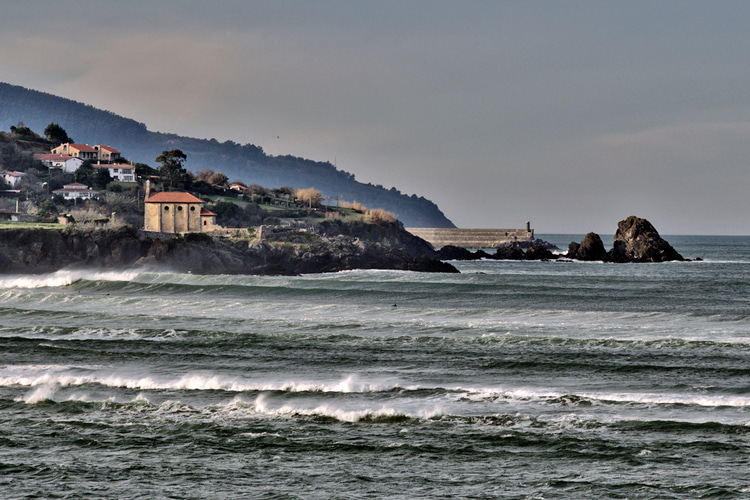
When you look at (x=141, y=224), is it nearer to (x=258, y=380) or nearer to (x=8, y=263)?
(x=8, y=263)

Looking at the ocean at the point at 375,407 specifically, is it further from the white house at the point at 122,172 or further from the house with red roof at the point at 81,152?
the house with red roof at the point at 81,152

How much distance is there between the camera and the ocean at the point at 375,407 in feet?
29.7

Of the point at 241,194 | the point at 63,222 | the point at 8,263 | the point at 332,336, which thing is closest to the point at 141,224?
the point at 63,222

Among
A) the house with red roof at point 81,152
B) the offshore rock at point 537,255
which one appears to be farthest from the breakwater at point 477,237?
the house with red roof at point 81,152

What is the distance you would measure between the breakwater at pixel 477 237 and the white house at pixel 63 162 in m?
71.4

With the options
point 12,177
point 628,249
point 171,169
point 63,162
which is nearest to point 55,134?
point 63,162

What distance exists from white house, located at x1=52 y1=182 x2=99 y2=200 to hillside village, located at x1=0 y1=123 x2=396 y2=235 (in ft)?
0.46

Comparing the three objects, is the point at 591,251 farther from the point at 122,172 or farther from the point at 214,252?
the point at 122,172

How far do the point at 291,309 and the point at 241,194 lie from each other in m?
99.1

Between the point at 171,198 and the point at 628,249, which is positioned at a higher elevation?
the point at 171,198

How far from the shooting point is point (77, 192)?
102875 mm

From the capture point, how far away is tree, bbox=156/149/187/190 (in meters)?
116

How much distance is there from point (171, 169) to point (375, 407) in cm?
11063

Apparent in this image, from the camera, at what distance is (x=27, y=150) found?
447 ft
